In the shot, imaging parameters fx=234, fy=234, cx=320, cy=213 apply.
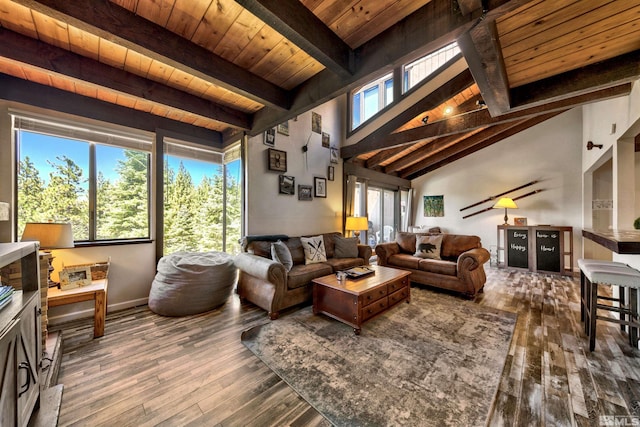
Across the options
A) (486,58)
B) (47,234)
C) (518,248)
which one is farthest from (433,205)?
(47,234)

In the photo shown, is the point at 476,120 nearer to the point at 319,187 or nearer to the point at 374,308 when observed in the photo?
the point at 319,187

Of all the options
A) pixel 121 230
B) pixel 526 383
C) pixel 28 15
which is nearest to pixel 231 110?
pixel 28 15

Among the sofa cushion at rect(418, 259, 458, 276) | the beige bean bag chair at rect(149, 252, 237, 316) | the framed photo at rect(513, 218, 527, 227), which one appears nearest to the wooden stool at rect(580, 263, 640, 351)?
the sofa cushion at rect(418, 259, 458, 276)

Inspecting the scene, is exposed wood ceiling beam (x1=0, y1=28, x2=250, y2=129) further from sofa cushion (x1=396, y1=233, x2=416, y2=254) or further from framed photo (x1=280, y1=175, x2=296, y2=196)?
sofa cushion (x1=396, y1=233, x2=416, y2=254)

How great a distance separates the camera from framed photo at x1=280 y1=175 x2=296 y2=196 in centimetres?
402

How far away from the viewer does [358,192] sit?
18.5 feet

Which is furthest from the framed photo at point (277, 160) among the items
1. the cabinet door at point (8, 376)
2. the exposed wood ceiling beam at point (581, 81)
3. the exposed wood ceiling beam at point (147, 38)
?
the cabinet door at point (8, 376)

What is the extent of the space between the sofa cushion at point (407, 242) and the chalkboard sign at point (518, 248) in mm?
2529

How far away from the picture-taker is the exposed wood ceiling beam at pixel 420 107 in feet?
11.5

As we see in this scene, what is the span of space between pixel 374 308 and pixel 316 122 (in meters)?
3.54

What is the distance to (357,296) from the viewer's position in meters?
2.39

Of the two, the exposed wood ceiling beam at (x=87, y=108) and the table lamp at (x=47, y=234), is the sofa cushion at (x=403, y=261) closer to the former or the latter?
the exposed wood ceiling beam at (x=87, y=108)

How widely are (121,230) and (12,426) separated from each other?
2457mm

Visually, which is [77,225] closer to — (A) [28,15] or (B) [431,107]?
(A) [28,15]
